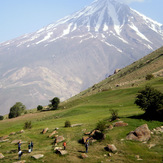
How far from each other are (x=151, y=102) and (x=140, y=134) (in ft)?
28.7

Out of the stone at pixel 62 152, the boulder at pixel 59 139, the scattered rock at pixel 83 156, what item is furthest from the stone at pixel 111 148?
the boulder at pixel 59 139

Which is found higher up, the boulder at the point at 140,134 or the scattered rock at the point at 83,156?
the boulder at the point at 140,134

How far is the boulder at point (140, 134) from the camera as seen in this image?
28.4 metres

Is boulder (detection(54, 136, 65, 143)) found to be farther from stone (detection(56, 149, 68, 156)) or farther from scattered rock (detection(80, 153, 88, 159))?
scattered rock (detection(80, 153, 88, 159))

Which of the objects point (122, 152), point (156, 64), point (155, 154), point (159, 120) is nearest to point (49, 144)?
point (122, 152)

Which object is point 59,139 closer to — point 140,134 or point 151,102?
point 140,134

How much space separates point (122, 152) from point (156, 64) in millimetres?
88808

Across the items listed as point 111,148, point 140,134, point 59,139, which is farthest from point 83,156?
point 140,134

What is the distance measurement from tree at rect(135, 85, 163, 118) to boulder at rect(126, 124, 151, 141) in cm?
692

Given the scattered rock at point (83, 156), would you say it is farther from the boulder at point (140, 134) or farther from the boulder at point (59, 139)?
the boulder at point (59, 139)

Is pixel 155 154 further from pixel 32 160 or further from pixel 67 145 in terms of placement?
pixel 32 160

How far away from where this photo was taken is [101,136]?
29.9m

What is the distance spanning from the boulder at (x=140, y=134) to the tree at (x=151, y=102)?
22.7 ft

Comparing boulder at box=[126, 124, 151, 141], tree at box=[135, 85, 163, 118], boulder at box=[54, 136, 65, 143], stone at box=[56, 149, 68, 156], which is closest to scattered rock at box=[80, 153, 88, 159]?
stone at box=[56, 149, 68, 156]
